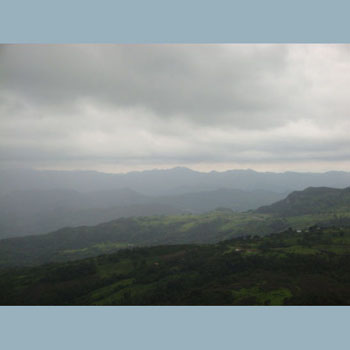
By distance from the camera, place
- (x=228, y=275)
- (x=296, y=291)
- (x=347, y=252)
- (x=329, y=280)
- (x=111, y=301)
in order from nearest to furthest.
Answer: (x=296, y=291) → (x=329, y=280) → (x=111, y=301) → (x=228, y=275) → (x=347, y=252)

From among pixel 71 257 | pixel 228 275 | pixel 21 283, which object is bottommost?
→ pixel 71 257

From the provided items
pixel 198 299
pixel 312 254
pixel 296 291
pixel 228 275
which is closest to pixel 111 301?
pixel 198 299

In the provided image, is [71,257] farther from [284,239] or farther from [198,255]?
[284,239]

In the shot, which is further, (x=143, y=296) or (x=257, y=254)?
(x=257, y=254)

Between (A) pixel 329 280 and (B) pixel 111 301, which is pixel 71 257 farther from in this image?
(A) pixel 329 280

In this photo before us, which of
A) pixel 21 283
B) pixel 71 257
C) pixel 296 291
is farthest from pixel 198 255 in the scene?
pixel 71 257

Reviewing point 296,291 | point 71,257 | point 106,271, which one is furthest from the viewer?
point 71,257

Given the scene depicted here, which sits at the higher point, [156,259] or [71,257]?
[156,259]
